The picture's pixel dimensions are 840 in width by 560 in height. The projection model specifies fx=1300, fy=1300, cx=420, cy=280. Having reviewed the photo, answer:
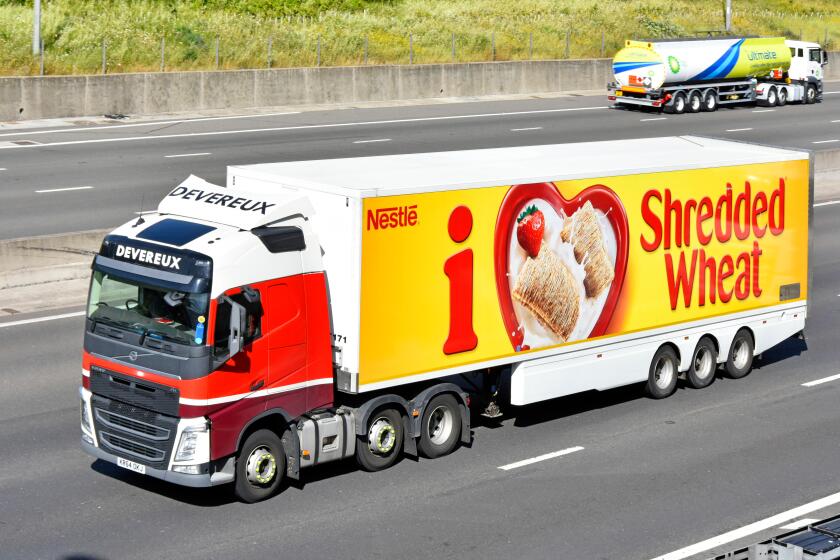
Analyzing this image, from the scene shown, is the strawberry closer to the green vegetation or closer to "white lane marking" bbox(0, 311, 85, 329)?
"white lane marking" bbox(0, 311, 85, 329)

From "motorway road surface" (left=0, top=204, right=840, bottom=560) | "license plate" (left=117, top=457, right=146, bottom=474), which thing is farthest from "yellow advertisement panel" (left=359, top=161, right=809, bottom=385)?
"license plate" (left=117, top=457, right=146, bottom=474)

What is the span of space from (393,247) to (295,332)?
151 centimetres

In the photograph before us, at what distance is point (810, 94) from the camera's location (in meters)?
56.3

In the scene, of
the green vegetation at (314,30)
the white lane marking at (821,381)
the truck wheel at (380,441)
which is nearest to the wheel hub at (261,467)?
the truck wheel at (380,441)

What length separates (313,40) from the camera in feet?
163

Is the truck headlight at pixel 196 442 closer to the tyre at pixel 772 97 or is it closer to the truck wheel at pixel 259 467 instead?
the truck wheel at pixel 259 467

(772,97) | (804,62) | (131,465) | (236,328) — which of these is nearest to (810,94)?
(804,62)

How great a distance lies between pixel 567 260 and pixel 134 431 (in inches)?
Result: 235

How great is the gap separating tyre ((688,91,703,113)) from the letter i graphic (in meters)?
38.0

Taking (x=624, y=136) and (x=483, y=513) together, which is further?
(x=624, y=136)

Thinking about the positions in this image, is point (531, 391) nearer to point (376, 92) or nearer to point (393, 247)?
point (393, 247)

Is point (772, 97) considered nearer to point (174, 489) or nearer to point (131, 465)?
point (174, 489)

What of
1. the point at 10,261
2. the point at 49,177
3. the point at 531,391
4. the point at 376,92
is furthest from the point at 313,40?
the point at 531,391

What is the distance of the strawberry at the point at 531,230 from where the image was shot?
15.9 m
